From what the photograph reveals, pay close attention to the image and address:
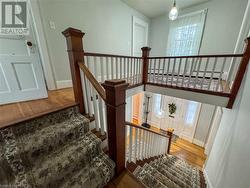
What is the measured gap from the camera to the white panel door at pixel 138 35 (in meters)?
4.00

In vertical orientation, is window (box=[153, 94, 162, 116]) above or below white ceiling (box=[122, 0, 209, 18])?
below

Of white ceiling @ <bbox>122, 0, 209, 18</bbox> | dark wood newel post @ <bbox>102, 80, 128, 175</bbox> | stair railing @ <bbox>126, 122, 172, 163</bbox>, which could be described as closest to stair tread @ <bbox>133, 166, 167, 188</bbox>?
stair railing @ <bbox>126, 122, 172, 163</bbox>

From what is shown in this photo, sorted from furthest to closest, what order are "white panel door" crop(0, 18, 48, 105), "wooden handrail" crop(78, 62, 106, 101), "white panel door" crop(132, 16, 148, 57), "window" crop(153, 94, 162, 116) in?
"window" crop(153, 94, 162, 116), "white panel door" crop(132, 16, 148, 57), "white panel door" crop(0, 18, 48, 105), "wooden handrail" crop(78, 62, 106, 101)

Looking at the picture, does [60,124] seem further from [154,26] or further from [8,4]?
[154,26]

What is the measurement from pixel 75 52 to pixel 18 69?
983 millimetres

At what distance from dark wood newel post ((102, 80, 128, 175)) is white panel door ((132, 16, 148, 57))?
11.7 feet

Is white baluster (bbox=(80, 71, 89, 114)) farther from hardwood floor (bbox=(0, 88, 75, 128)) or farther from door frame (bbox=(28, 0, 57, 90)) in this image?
door frame (bbox=(28, 0, 57, 90))

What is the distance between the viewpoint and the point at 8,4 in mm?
Answer: 1642

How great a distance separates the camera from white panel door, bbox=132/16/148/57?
4.00m

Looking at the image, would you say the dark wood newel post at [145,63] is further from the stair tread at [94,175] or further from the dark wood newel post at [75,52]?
the stair tread at [94,175]

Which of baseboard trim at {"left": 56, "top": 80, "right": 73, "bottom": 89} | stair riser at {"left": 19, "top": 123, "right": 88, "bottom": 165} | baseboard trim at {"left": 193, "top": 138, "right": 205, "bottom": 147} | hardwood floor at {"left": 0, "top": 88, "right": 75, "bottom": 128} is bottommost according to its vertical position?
baseboard trim at {"left": 193, "top": 138, "right": 205, "bottom": 147}

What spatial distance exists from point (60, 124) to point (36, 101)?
742 millimetres

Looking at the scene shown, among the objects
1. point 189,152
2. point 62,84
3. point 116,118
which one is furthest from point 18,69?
point 189,152

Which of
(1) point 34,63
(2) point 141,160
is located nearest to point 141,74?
(2) point 141,160
